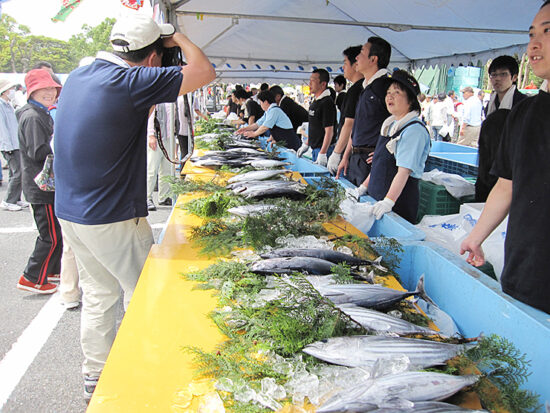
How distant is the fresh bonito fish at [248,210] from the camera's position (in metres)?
2.66

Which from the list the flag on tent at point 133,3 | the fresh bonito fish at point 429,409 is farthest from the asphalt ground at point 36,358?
the flag on tent at point 133,3

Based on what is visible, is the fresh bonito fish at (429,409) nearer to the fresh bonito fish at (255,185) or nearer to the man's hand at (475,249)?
the man's hand at (475,249)

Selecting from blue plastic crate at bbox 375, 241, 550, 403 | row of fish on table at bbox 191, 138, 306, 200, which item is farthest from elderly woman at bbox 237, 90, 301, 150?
blue plastic crate at bbox 375, 241, 550, 403

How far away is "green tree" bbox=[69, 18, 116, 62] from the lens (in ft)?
211

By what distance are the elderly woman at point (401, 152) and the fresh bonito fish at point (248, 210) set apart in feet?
2.86

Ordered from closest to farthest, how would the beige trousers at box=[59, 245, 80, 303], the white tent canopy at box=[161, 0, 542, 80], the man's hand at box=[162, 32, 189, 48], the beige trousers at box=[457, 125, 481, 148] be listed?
the man's hand at box=[162, 32, 189, 48], the beige trousers at box=[59, 245, 80, 303], the white tent canopy at box=[161, 0, 542, 80], the beige trousers at box=[457, 125, 481, 148]

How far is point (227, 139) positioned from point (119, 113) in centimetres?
434

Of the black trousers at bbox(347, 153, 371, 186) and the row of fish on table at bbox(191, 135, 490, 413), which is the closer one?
the row of fish on table at bbox(191, 135, 490, 413)

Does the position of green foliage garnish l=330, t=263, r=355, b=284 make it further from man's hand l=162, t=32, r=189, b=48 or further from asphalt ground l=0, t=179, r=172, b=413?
asphalt ground l=0, t=179, r=172, b=413

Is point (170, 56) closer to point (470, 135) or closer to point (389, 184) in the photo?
point (389, 184)

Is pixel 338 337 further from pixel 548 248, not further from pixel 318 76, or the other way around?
pixel 318 76

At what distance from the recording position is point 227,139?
643 centimetres

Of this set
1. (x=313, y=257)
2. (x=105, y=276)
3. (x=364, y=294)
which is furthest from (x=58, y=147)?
(x=364, y=294)

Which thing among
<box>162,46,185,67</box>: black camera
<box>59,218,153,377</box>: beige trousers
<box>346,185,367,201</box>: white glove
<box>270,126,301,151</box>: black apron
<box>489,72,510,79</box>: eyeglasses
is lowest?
<box>59,218,153,377</box>: beige trousers
